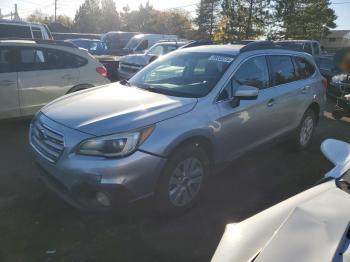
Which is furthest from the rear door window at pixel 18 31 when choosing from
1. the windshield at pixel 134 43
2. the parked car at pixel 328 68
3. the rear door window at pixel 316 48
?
the rear door window at pixel 316 48

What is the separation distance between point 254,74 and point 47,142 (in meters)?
2.63

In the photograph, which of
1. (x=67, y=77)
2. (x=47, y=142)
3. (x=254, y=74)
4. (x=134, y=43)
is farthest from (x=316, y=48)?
(x=47, y=142)

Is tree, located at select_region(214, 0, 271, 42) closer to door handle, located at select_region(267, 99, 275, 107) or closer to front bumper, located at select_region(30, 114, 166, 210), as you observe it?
door handle, located at select_region(267, 99, 275, 107)

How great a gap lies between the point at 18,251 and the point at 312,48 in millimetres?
15031

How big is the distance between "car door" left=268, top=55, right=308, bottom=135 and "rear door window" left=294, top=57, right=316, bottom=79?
145 millimetres

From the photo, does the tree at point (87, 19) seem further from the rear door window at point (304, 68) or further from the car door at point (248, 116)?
the car door at point (248, 116)

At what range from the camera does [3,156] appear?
17.8ft

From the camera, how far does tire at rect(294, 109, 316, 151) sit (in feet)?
19.5

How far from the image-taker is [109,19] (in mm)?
77938

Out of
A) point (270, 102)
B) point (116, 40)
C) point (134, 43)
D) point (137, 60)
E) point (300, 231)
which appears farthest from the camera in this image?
point (116, 40)

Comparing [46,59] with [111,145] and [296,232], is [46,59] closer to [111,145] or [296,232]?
[111,145]

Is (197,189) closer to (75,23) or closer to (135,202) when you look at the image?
(135,202)

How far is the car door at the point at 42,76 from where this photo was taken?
6.25m

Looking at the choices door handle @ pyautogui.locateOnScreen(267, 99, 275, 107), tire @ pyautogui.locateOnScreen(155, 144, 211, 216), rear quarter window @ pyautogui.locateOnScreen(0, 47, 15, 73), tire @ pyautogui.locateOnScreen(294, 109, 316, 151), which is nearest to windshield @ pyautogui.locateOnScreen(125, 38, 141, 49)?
rear quarter window @ pyautogui.locateOnScreen(0, 47, 15, 73)
